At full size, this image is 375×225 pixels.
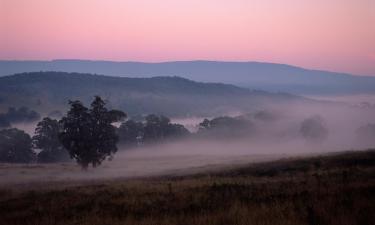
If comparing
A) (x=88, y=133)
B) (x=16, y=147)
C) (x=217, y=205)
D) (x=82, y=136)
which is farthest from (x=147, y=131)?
(x=217, y=205)

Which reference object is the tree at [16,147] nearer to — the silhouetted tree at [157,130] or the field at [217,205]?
the silhouetted tree at [157,130]

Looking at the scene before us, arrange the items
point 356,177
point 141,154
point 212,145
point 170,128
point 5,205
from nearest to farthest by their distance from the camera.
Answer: point 356,177 < point 5,205 < point 141,154 < point 170,128 < point 212,145

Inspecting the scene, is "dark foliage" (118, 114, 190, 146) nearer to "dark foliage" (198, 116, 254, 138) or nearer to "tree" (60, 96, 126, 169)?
"dark foliage" (198, 116, 254, 138)

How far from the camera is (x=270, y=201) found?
42.9 feet

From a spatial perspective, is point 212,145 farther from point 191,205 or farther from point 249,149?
point 191,205

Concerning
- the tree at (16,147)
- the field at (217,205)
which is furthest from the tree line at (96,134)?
the field at (217,205)

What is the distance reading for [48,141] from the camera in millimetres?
81938

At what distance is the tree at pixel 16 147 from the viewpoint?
277 feet

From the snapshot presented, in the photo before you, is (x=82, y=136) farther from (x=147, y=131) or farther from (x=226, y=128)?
(x=226, y=128)

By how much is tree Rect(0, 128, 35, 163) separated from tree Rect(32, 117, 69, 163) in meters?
3.51

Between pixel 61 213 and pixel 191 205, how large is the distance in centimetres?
425

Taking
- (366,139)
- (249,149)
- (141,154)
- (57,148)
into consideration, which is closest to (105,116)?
(57,148)

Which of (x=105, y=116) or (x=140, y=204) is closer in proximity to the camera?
(x=140, y=204)

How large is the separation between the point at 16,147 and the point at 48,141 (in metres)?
7.97
